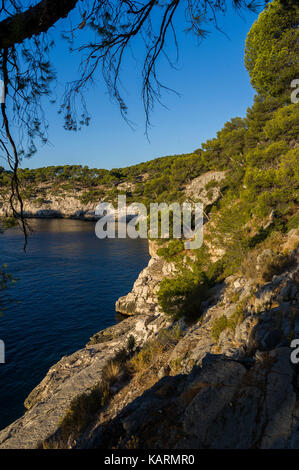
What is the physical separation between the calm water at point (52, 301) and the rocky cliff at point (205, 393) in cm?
326

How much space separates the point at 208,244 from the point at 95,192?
7949cm

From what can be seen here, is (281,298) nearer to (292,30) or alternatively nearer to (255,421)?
(255,421)

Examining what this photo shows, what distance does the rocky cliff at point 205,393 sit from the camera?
3494 millimetres

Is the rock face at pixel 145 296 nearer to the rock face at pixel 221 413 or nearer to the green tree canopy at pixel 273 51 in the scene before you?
the rock face at pixel 221 413

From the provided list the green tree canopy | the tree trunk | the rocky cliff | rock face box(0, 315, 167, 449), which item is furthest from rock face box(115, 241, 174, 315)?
the tree trunk

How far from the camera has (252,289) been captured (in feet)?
29.2

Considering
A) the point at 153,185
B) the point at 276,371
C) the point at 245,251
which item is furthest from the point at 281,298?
the point at 153,185

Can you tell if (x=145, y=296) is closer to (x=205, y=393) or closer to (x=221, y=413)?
(x=205, y=393)

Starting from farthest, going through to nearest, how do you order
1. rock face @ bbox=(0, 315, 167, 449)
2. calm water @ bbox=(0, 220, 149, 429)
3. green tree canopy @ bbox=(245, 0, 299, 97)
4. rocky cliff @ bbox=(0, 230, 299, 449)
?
1. green tree canopy @ bbox=(245, 0, 299, 97)
2. calm water @ bbox=(0, 220, 149, 429)
3. rock face @ bbox=(0, 315, 167, 449)
4. rocky cliff @ bbox=(0, 230, 299, 449)

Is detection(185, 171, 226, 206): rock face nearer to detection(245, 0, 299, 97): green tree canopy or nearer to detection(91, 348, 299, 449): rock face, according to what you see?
detection(245, 0, 299, 97): green tree canopy

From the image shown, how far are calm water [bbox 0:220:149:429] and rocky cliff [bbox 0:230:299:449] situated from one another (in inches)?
128

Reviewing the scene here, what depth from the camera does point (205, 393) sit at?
4090mm

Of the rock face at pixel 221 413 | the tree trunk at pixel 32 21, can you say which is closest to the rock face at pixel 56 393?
the rock face at pixel 221 413

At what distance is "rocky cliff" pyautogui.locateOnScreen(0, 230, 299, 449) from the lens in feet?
11.5
